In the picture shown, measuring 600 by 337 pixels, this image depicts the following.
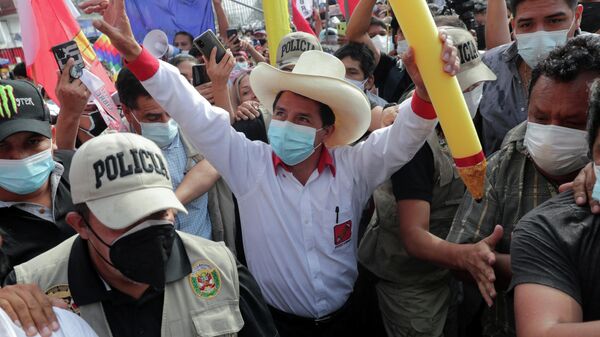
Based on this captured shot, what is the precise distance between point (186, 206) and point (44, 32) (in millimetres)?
2159

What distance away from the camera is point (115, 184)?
166 cm

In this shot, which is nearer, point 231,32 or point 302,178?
point 302,178

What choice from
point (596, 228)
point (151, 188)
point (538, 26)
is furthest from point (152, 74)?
point (538, 26)

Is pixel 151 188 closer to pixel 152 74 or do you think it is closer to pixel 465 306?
pixel 152 74

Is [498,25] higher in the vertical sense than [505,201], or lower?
higher

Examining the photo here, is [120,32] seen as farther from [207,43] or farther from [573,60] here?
[573,60]

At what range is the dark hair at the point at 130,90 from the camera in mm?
2826

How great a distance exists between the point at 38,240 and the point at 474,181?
1.90 meters

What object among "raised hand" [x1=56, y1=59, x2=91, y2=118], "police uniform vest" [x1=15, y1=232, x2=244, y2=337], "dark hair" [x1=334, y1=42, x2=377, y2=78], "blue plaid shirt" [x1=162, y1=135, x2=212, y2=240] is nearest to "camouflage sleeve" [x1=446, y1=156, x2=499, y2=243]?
"police uniform vest" [x1=15, y1=232, x2=244, y2=337]

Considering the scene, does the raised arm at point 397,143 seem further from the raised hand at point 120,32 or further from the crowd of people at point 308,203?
the raised hand at point 120,32

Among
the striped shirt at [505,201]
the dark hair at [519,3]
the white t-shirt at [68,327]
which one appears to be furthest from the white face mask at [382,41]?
the white t-shirt at [68,327]

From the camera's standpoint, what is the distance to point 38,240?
223 centimetres

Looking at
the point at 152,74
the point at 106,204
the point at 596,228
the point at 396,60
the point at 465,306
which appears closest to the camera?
the point at 596,228

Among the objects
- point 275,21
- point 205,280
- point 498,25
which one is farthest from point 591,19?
point 205,280
